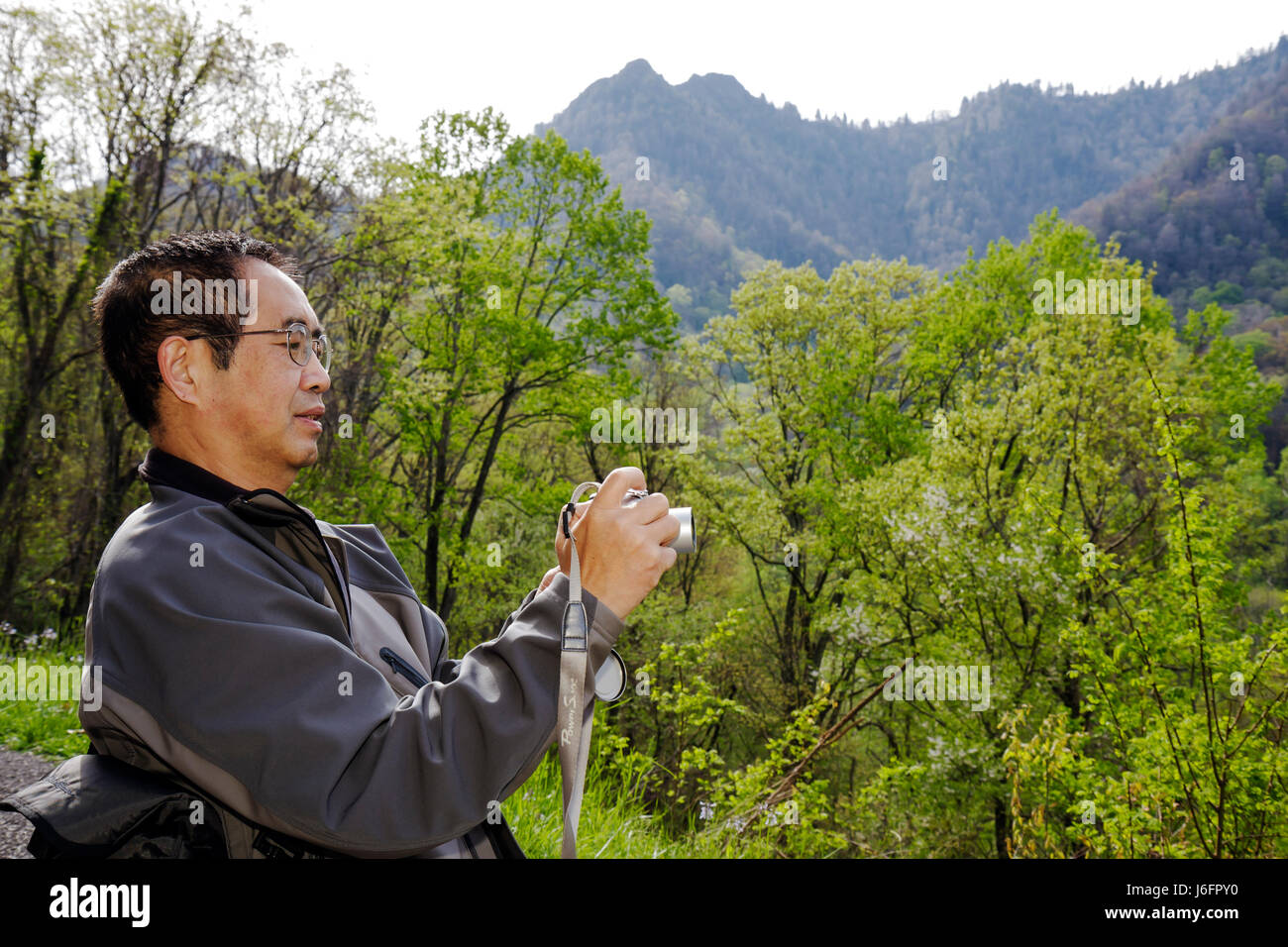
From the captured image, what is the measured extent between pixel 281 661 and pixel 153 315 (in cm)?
81

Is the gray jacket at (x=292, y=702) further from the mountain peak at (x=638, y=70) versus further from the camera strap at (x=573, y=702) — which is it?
the mountain peak at (x=638, y=70)

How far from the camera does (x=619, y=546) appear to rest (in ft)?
4.37

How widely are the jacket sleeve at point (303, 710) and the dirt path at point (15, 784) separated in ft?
9.62

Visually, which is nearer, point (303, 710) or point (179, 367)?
point (303, 710)

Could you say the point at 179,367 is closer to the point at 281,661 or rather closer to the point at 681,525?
the point at 281,661

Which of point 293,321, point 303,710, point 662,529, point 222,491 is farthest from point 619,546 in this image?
point 293,321

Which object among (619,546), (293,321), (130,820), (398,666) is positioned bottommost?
(130,820)

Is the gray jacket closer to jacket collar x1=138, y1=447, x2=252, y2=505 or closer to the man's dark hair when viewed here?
jacket collar x1=138, y1=447, x2=252, y2=505

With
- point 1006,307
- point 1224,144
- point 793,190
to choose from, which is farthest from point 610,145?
point 1006,307

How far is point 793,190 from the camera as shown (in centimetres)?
13762

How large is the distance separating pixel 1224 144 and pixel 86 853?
8062cm

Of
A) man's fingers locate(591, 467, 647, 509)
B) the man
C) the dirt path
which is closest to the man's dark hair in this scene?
the man
